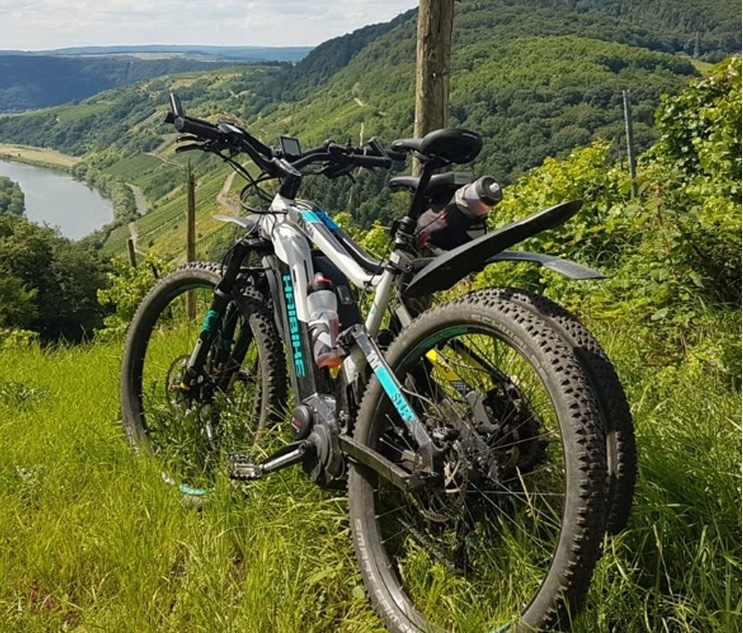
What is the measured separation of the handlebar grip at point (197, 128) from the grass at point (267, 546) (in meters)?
1.25

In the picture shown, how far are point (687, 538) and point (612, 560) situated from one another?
27 cm

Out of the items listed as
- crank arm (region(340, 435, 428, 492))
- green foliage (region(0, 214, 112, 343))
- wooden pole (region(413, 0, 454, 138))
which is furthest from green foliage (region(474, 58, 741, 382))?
green foliage (region(0, 214, 112, 343))

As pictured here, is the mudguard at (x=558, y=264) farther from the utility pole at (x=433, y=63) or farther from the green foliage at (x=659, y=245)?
the utility pole at (x=433, y=63)

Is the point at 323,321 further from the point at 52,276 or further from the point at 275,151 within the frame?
the point at 52,276

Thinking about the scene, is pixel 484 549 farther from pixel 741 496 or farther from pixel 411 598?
pixel 741 496

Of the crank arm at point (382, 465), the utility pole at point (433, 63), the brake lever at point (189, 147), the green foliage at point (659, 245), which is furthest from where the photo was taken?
the utility pole at point (433, 63)

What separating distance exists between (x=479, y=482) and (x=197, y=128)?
5.30 feet

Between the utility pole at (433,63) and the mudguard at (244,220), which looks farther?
the utility pole at (433,63)

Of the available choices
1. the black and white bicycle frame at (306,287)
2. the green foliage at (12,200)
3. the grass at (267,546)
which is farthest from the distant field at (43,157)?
the black and white bicycle frame at (306,287)

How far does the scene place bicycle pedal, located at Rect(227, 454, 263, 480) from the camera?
8.54ft

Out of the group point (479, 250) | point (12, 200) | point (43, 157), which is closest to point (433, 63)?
point (479, 250)

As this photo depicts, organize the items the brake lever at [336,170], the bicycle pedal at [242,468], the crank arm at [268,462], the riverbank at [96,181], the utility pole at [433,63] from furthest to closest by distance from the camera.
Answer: the riverbank at [96,181] < the utility pole at [433,63] < the brake lever at [336,170] < the bicycle pedal at [242,468] < the crank arm at [268,462]

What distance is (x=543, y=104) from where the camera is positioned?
96.2 meters

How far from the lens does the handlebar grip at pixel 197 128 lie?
8.86 ft
